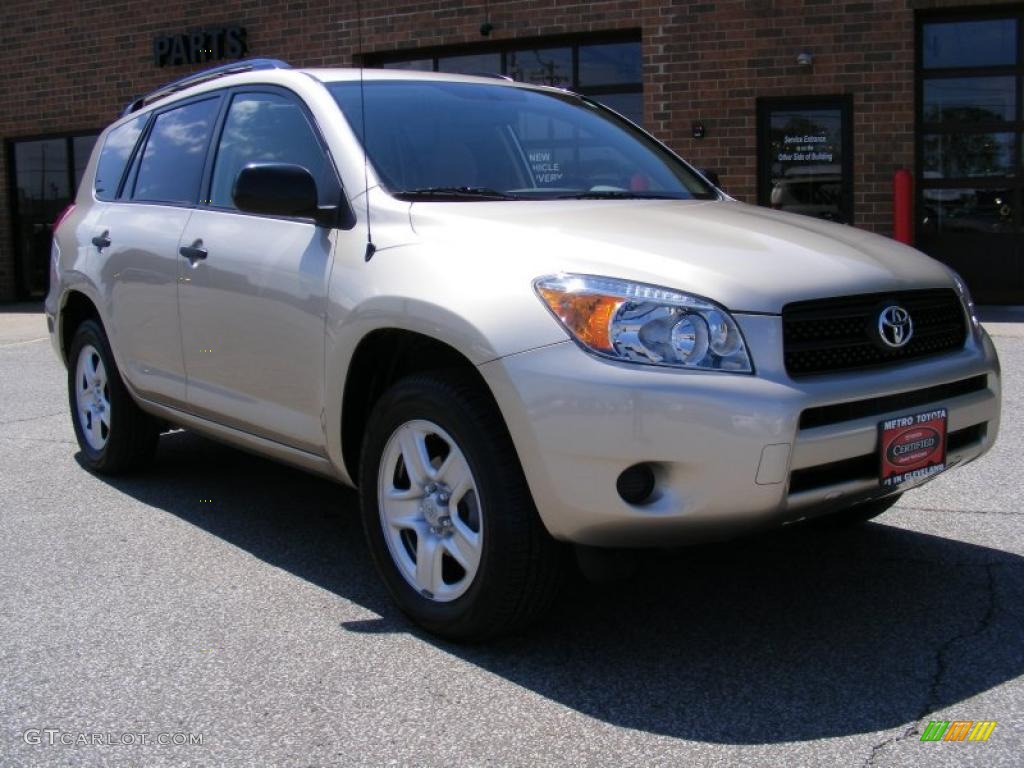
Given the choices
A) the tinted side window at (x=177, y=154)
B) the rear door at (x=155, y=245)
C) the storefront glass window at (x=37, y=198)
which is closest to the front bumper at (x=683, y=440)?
the rear door at (x=155, y=245)

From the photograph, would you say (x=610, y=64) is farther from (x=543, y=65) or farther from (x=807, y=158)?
(x=807, y=158)

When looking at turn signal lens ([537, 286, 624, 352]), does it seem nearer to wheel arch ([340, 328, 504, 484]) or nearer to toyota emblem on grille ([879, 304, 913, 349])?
wheel arch ([340, 328, 504, 484])

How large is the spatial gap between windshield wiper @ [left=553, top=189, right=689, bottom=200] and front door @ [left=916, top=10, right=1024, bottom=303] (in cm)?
907

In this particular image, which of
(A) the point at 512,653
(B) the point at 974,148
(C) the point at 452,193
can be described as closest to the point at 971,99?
(B) the point at 974,148

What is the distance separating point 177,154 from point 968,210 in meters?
9.77

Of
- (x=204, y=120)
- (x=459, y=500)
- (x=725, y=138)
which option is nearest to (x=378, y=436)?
(x=459, y=500)

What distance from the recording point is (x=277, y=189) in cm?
378

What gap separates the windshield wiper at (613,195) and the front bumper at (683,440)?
1.15 m

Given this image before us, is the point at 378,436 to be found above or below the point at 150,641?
above

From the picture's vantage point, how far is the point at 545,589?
330cm

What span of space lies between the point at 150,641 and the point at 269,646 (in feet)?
1.25

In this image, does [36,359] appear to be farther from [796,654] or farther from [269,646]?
[796,654]

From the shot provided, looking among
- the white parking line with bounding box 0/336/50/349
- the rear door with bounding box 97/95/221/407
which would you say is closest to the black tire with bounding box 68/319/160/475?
the rear door with bounding box 97/95/221/407

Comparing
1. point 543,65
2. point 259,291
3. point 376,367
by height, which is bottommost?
point 376,367
